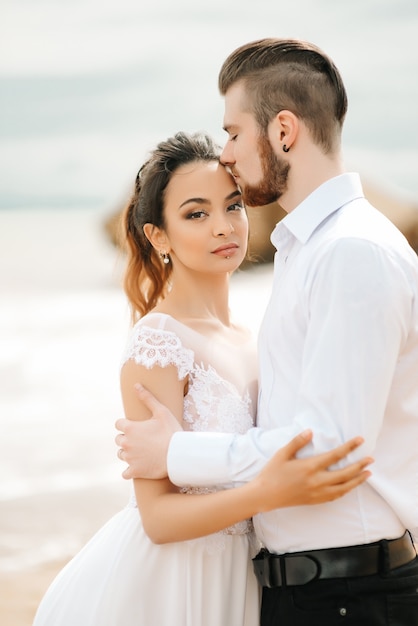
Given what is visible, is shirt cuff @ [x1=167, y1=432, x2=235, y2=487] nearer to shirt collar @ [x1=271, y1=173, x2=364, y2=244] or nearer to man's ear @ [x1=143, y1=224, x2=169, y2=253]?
shirt collar @ [x1=271, y1=173, x2=364, y2=244]

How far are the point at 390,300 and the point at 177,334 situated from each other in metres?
0.60

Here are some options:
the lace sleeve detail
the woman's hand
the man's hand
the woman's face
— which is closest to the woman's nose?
the woman's face

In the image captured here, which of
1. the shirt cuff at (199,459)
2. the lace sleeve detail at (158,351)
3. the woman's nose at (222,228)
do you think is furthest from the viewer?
the woman's nose at (222,228)

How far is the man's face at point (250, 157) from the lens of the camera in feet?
6.52

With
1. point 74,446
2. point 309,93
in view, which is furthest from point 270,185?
point 74,446

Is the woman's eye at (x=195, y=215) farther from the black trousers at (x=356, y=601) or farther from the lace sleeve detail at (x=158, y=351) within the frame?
the black trousers at (x=356, y=601)

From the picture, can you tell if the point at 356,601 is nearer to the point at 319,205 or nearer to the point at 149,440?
the point at 149,440

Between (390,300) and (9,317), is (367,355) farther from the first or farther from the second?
(9,317)

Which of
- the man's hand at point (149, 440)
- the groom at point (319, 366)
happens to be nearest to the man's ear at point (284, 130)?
the groom at point (319, 366)

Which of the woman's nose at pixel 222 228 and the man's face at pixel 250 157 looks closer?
the man's face at pixel 250 157

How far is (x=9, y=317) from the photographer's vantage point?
39.2 ft

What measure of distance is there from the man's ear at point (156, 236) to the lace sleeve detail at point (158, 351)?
0.92ft

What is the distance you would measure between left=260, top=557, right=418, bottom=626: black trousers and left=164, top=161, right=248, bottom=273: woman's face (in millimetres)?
753

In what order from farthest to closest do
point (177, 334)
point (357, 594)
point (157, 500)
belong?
1. point (177, 334)
2. point (157, 500)
3. point (357, 594)
